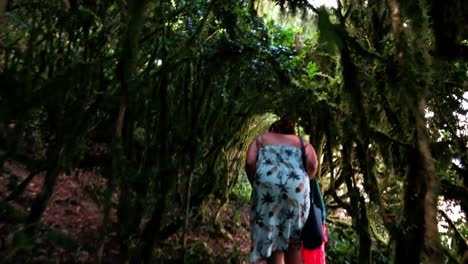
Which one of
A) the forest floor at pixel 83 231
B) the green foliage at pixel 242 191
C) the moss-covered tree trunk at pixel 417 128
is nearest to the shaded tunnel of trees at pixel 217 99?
the moss-covered tree trunk at pixel 417 128

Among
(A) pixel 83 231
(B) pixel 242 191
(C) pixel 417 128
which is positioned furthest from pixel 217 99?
(B) pixel 242 191

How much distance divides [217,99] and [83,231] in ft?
7.65

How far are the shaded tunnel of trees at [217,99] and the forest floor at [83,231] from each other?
0.55 feet

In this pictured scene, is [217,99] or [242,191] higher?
[217,99]

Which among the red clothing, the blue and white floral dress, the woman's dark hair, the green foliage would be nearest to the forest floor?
the green foliage

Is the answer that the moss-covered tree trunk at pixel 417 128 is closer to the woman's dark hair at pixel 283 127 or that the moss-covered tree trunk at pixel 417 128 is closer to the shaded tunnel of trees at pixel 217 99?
the shaded tunnel of trees at pixel 217 99

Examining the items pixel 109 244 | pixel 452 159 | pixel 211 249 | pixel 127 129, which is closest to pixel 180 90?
pixel 127 129

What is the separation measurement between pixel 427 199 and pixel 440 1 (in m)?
2.21

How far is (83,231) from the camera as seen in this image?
5.27m

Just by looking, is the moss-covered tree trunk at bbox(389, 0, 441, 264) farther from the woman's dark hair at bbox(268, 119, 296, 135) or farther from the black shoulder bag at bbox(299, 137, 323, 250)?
the woman's dark hair at bbox(268, 119, 296, 135)

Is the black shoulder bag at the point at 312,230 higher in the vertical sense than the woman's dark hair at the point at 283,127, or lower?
lower

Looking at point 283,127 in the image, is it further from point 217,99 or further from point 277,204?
point 217,99

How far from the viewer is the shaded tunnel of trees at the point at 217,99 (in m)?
2.73

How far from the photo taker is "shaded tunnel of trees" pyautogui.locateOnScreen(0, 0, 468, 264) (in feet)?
8.95
